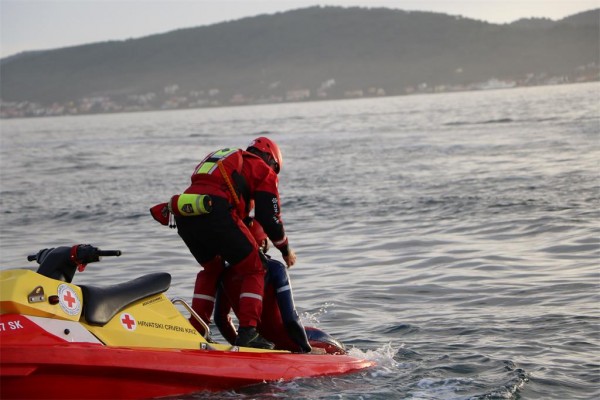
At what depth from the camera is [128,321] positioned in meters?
7.02

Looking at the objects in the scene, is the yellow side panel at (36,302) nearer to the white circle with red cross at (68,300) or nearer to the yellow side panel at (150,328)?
the white circle with red cross at (68,300)

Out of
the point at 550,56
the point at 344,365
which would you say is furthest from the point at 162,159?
the point at 550,56

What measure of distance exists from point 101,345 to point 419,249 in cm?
861

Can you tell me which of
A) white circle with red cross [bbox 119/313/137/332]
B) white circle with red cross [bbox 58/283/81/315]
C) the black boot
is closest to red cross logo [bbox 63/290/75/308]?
white circle with red cross [bbox 58/283/81/315]

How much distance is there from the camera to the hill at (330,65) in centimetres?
16850

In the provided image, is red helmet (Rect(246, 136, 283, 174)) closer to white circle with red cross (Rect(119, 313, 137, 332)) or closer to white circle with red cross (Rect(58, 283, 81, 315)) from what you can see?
white circle with red cross (Rect(119, 313, 137, 332))

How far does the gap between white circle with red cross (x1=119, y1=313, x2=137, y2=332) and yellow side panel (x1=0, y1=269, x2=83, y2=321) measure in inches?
15.6

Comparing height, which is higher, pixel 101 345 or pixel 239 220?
pixel 239 220

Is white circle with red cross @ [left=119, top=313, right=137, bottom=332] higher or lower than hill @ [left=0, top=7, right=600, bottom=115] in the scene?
lower

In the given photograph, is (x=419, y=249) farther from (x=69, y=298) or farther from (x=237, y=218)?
(x=69, y=298)

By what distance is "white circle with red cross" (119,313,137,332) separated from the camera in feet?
22.9

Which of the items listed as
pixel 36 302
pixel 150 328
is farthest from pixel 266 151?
pixel 36 302

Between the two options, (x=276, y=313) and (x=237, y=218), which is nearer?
(x=237, y=218)

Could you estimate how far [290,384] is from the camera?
26.0 ft
